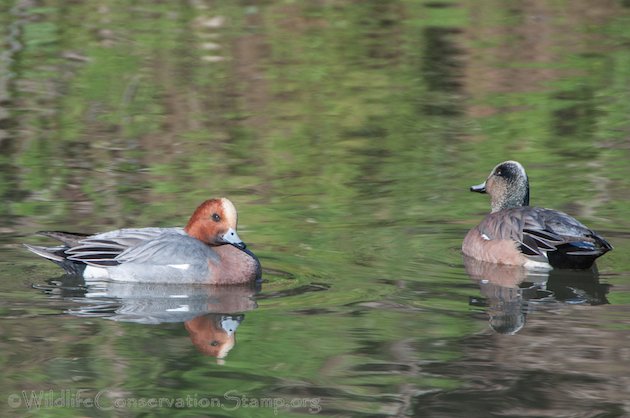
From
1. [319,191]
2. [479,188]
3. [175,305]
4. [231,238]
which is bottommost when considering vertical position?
[319,191]

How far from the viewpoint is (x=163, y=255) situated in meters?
9.50

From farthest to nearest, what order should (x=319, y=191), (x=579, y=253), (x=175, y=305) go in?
(x=319, y=191), (x=579, y=253), (x=175, y=305)

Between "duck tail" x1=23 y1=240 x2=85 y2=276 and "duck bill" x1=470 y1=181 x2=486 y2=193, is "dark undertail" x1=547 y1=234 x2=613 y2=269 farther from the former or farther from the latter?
"duck tail" x1=23 y1=240 x2=85 y2=276

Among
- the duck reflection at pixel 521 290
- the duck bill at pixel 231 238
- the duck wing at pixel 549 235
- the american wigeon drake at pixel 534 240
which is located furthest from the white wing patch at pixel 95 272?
the duck wing at pixel 549 235

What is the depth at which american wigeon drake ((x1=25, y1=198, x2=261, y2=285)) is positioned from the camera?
9.50 metres

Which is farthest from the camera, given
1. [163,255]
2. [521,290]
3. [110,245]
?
[521,290]

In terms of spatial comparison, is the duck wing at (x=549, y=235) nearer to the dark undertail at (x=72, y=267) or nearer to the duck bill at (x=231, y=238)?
the duck bill at (x=231, y=238)

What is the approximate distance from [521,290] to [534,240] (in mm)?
771

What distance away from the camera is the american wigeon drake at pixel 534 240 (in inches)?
397

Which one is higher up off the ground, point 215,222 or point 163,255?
point 215,222

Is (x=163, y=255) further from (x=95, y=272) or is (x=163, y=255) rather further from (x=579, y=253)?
(x=579, y=253)

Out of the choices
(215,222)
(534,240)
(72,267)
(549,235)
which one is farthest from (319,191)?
(72,267)

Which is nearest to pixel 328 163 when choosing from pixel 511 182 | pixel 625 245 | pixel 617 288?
pixel 511 182

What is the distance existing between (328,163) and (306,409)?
6.77 metres
